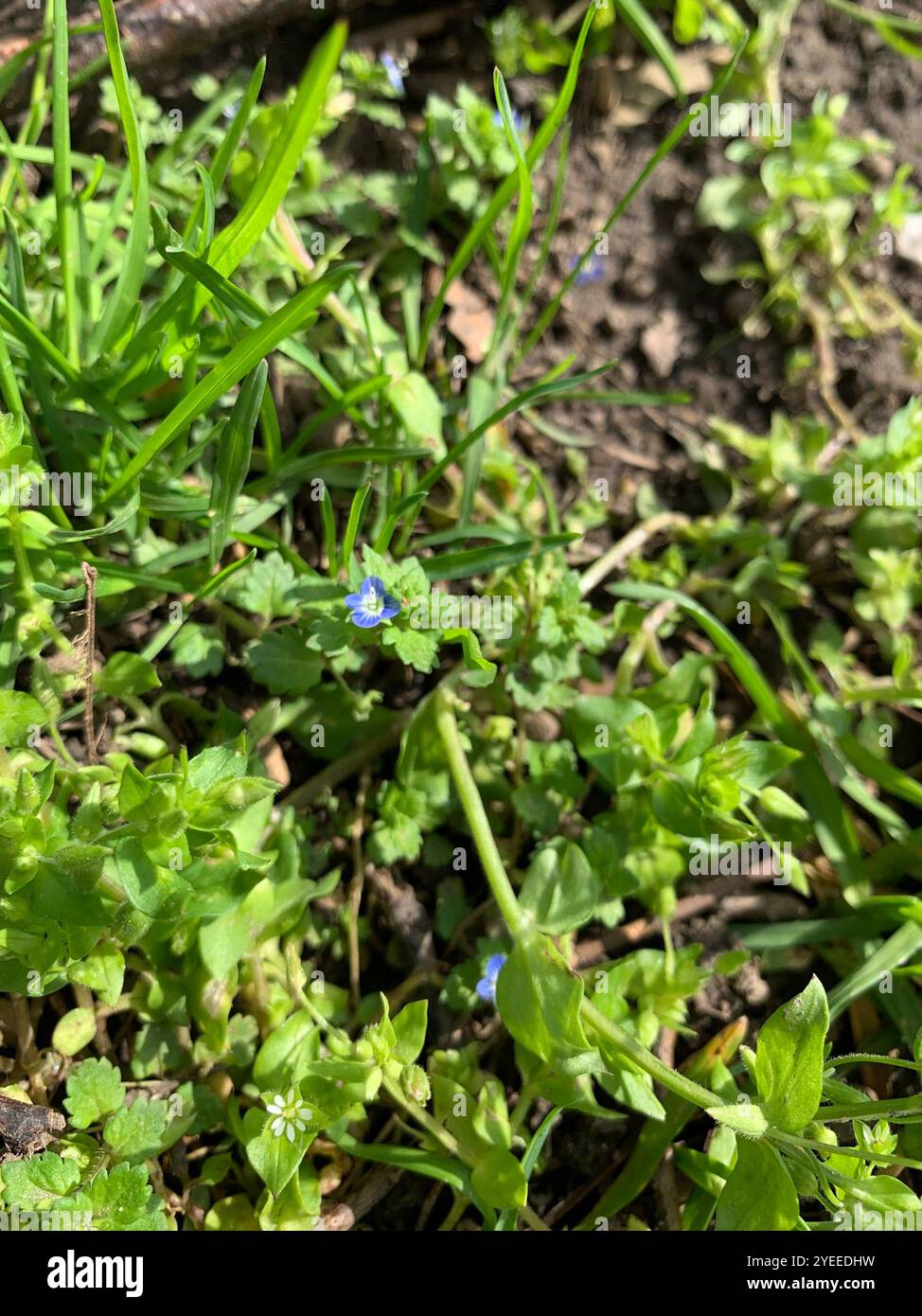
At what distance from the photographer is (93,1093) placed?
200cm

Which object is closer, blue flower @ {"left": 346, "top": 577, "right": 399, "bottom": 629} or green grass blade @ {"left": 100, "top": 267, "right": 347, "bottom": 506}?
green grass blade @ {"left": 100, "top": 267, "right": 347, "bottom": 506}

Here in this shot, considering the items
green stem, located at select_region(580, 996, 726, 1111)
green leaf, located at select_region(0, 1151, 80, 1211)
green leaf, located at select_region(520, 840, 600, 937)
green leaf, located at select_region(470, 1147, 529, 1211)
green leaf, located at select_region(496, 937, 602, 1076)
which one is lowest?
green leaf, located at select_region(470, 1147, 529, 1211)

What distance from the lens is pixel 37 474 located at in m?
2.01

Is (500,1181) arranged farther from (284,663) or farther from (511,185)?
(511,185)

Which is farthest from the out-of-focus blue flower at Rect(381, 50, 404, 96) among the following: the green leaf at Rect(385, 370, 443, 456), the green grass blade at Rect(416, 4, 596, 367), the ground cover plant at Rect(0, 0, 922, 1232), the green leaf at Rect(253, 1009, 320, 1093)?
the green leaf at Rect(253, 1009, 320, 1093)

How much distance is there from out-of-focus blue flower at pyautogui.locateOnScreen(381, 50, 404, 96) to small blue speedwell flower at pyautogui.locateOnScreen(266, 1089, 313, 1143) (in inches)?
110

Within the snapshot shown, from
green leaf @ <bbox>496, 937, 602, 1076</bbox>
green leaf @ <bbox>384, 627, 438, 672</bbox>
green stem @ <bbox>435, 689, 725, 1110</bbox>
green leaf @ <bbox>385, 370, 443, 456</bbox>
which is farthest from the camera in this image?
green leaf @ <bbox>385, 370, 443, 456</bbox>

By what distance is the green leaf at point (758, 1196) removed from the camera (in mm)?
1816

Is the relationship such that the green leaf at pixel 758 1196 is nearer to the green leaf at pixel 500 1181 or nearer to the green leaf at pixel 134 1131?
the green leaf at pixel 500 1181

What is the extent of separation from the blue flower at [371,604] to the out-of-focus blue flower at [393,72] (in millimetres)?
1812

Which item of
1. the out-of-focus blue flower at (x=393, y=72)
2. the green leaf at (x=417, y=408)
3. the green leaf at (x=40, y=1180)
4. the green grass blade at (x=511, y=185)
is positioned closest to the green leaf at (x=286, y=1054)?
the green leaf at (x=40, y=1180)

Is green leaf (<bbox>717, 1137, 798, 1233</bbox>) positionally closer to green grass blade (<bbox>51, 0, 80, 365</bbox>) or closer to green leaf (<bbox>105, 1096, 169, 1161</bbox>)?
green leaf (<bbox>105, 1096, 169, 1161</bbox>)

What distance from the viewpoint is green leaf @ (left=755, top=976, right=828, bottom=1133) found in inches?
71.5

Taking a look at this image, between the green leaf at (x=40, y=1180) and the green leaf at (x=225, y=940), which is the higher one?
the green leaf at (x=225, y=940)
